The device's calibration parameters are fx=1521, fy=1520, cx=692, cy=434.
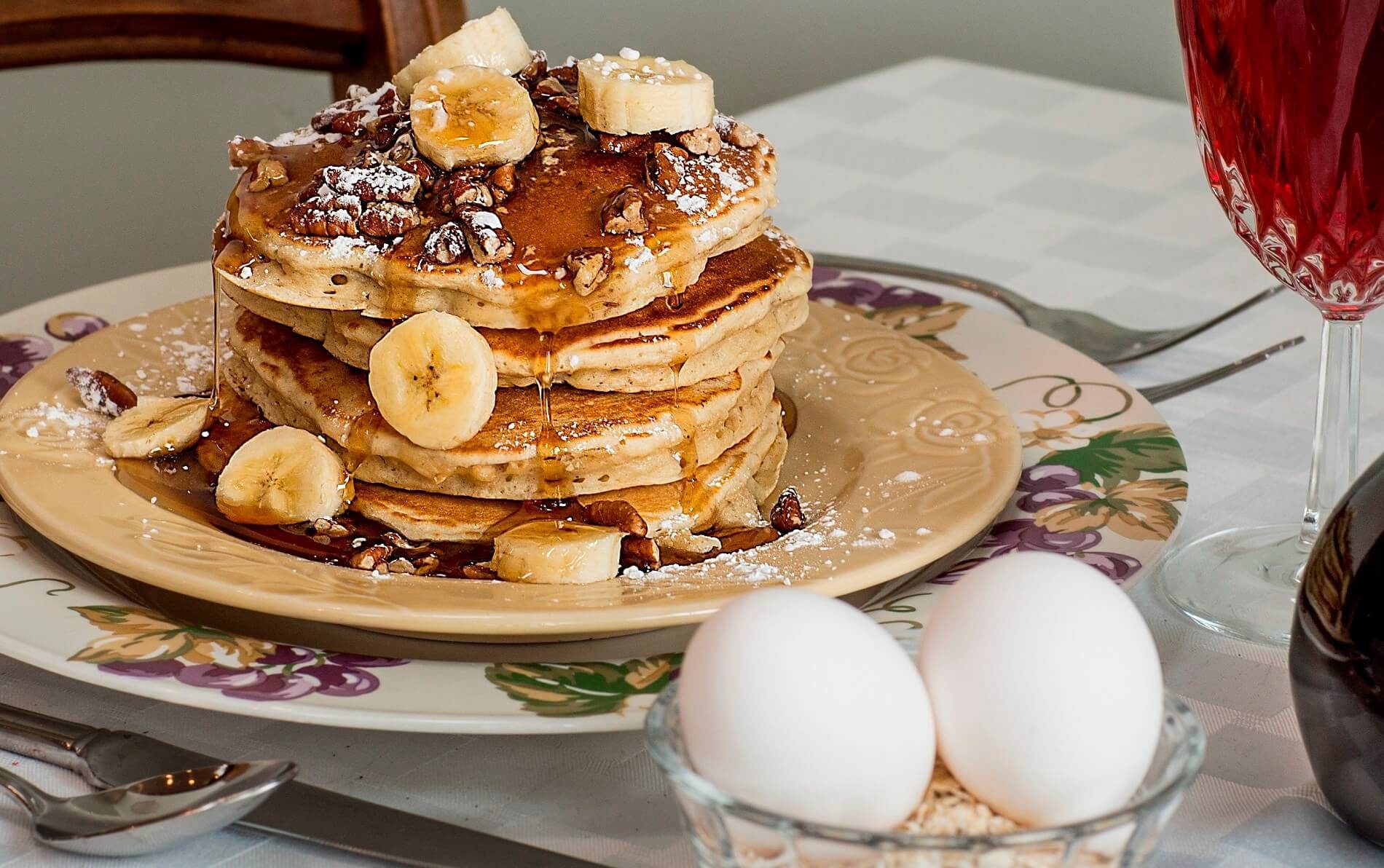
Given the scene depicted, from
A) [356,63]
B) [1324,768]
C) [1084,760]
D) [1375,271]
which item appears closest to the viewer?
[1084,760]

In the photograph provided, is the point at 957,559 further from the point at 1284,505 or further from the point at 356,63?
the point at 356,63

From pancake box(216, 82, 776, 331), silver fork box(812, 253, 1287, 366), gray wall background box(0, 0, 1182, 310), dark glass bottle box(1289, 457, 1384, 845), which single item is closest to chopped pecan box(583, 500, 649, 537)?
pancake box(216, 82, 776, 331)

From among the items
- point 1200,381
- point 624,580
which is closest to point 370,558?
point 624,580

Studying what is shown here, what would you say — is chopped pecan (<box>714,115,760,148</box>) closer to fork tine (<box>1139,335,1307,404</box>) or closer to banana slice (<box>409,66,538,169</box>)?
banana slice (<box>409,66,538,169</box>)

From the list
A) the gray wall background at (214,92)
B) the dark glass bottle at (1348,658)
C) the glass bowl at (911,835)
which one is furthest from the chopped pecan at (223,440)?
the gray wall background at (214,92)

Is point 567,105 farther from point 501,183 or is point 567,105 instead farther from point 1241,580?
point 1241,580

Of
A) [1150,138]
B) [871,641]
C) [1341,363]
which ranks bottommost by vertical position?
[1150,138]

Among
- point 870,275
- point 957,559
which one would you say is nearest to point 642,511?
point 957,559
